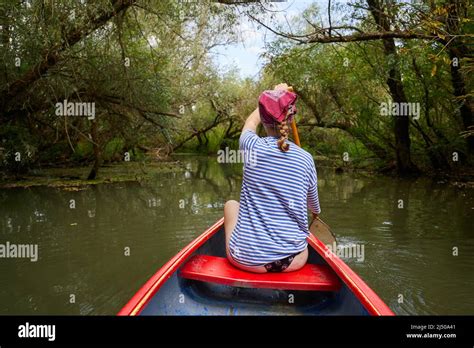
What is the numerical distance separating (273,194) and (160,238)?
12.0ft

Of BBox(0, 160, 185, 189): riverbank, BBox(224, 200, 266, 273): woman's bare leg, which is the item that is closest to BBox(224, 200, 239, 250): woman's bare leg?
BBox(224, 200, 266, 273): woman's bare leg

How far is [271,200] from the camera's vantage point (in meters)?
2.83

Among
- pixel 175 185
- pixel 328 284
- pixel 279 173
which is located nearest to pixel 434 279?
pixel 328 284

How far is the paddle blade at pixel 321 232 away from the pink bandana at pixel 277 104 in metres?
1.75

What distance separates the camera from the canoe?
276 centimetres

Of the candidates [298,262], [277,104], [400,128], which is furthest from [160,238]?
[400,128]

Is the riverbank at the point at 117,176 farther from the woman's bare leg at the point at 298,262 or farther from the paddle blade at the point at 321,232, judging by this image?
the woman's bare leg at the point at 298,262

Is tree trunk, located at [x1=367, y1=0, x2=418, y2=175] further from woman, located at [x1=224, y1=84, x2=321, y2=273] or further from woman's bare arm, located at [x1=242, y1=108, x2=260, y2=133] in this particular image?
woman, located at [x1=224, y1=84, x2=321, y2=273]

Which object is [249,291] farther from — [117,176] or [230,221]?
[117,176]

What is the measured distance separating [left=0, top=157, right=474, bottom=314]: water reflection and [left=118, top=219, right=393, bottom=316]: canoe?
94 centimetres

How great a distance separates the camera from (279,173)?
2.80m

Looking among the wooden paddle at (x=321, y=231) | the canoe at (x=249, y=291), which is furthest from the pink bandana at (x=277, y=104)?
the wooden paddle at (x=321, y=231)
